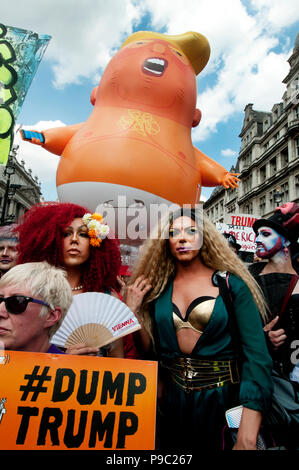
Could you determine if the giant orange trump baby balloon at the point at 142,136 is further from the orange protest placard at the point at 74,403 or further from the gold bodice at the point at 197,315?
the orange protest placard at the point at 74,403

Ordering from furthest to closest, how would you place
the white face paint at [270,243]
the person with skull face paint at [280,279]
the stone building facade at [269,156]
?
the stone building facade at [269,156] < the white face paint at [270,243] < the person with skull face paint at [280,279]

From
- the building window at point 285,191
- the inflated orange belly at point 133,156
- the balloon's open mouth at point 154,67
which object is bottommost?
the inflated orange belly at point 133,156

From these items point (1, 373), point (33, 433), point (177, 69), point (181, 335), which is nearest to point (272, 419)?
point (181, 335)

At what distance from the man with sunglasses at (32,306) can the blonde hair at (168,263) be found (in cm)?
62

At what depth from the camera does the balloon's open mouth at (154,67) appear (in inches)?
158

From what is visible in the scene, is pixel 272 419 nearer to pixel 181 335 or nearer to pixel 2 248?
pixel 181 335

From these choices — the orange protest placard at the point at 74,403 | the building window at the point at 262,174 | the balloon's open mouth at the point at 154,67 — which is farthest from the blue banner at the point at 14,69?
the building window at the point at 262,174

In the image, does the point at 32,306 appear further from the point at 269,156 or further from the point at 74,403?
the point at 269,156

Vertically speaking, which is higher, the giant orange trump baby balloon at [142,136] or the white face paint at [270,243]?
the giant orange trump baby balloon at [142,136]

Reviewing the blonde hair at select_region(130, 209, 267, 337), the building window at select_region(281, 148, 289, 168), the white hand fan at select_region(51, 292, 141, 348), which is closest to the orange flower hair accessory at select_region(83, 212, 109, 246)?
the blonde hair at select_region(130, 209, 267, 337)

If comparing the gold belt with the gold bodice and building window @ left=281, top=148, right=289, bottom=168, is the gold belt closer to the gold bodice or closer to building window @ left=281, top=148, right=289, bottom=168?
the gold bodice

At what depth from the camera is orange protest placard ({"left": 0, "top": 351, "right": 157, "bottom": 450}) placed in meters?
1.31

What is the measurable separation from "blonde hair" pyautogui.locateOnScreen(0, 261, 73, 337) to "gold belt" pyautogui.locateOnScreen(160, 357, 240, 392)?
78cm

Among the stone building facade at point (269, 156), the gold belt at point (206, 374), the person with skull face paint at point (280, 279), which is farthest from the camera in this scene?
the stone building facade at point (269, 156)
